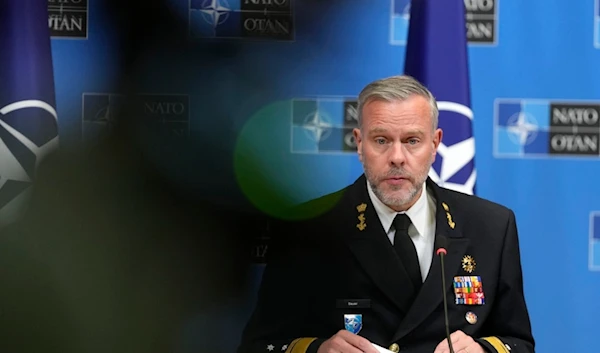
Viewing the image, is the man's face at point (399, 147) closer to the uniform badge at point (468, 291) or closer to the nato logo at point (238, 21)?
the uniform badge at point (468, 291)

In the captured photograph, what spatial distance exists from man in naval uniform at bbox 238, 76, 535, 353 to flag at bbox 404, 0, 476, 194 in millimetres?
342

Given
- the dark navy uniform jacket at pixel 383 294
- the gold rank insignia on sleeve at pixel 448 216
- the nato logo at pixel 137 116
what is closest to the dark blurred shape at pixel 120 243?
the nato logo at pixel 137 116

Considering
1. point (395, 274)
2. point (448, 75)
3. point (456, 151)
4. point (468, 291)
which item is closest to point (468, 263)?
point (468, 291)

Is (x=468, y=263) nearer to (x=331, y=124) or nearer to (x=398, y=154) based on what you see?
(x=398, y=154)

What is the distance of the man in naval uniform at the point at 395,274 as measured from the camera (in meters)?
1.76

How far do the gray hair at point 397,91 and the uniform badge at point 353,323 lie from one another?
0.46 metres

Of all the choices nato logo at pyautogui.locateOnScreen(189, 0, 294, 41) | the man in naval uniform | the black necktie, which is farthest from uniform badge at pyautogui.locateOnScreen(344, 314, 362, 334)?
nato logo at pyautogui.locateOnScreen(189, 0, 294, 41)

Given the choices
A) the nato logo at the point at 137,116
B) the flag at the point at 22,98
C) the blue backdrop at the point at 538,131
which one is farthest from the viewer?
the blue backdrop at the point at 538,131

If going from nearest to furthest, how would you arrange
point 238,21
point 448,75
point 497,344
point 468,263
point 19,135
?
point 238,21 → point 19,135 → point 497,344 → point 468,263 → point 448,75

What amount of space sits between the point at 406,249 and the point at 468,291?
170mm

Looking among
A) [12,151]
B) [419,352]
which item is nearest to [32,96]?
[12,151]

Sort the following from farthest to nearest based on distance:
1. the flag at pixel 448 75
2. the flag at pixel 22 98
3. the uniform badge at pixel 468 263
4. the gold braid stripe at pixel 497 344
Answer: the flag at pixel 448 75 < the uniform badge at pixel 468 263 < the gold braid stripe at pixel 497 344 < the flag at pixel 22 98

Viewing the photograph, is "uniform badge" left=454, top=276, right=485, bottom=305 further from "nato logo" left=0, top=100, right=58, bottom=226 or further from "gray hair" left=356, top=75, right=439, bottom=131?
"nato logo" left=0, top=100, right=58, bottom=226

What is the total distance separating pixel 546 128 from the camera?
2260 millimetres
